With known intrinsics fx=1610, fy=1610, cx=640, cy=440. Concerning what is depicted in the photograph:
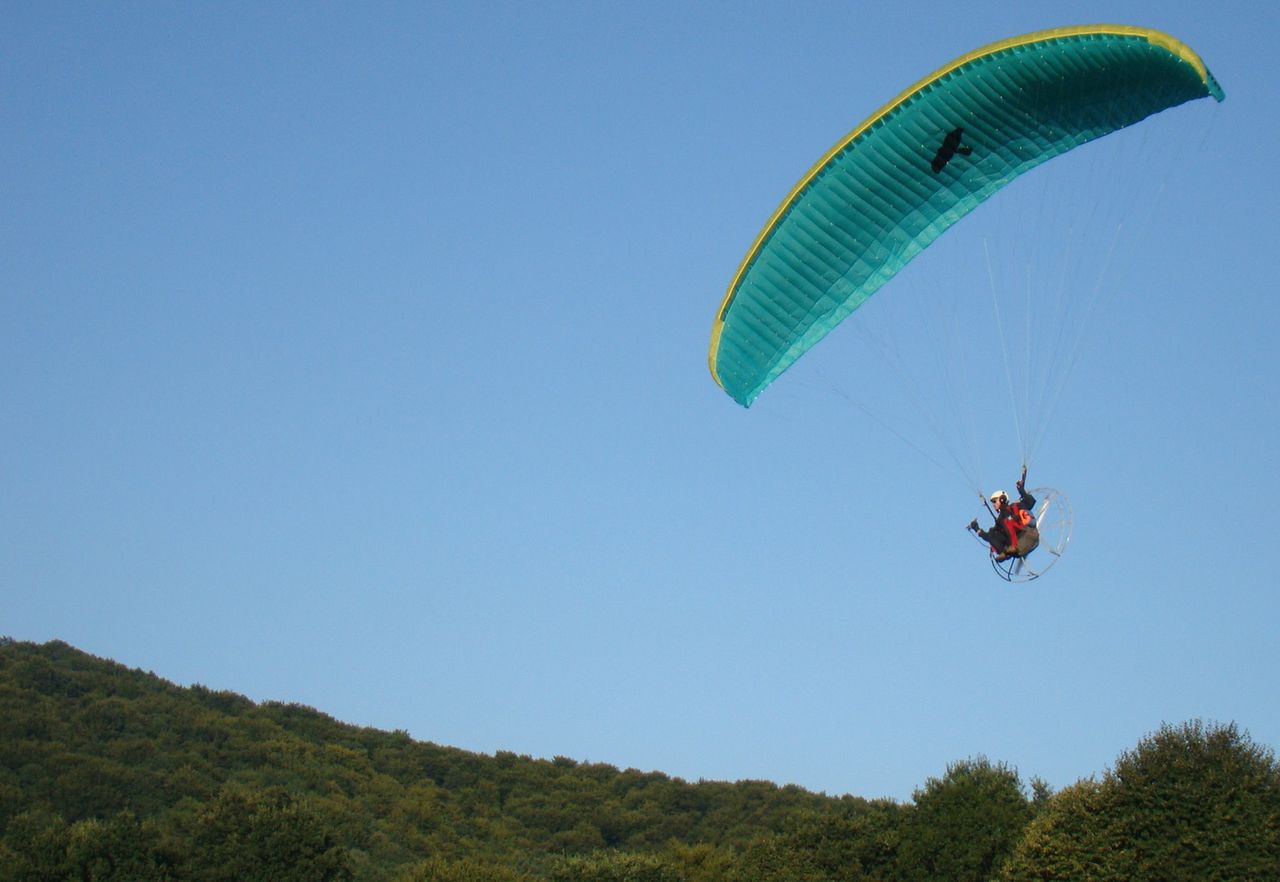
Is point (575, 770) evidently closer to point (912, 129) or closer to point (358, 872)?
point (358, 872)

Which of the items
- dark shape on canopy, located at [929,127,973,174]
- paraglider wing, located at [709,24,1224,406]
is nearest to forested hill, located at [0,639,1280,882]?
paraglider wing, located at [709,24,1224,406]

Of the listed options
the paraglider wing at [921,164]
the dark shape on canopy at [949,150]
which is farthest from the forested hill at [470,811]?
the dark shape on canopy at [949,150]

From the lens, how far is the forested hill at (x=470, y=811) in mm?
28312

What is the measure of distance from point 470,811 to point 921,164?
4425cm

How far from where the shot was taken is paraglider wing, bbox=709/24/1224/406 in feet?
71.3

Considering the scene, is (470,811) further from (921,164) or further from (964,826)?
(921,164)

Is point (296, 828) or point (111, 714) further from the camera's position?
point (111, 714)

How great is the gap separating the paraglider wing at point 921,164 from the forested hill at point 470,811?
35.1 ft

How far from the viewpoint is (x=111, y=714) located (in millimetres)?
59000

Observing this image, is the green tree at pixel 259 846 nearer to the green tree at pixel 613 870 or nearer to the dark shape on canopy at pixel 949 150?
the green tree at pixel 613 870

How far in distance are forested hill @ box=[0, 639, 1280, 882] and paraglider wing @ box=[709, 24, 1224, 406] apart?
10.7 meters

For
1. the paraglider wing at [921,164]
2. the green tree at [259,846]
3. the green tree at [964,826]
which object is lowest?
the green tree at [259,846]

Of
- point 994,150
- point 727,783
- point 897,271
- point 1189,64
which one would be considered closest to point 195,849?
point 897,271

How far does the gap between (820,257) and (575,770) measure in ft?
168
